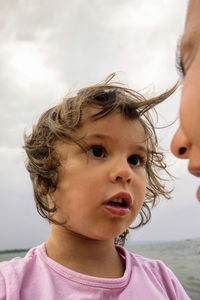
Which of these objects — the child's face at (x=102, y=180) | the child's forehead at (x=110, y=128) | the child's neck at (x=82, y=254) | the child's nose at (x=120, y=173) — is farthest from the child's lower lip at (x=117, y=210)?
the child's forehead at (x=110, y=128)

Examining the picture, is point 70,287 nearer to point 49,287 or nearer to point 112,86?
point 49,287

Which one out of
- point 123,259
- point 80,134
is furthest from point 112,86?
point 123,259

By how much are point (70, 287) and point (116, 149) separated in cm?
73

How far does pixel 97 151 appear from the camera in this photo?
170 cm

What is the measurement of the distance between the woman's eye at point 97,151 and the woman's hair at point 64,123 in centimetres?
7

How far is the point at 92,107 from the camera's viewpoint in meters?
1.84

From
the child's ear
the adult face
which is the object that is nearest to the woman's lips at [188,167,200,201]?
the adult face

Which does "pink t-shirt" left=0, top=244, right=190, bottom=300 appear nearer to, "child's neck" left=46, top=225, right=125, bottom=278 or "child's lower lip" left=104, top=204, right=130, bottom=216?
"child's neck" left=46, top=225, right=125, bottom=278

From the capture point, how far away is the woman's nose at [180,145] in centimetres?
91

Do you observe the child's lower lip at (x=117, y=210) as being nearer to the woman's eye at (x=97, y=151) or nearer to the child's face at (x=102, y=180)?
the child's face at (x=102, y=180)

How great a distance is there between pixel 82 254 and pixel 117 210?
33 cm

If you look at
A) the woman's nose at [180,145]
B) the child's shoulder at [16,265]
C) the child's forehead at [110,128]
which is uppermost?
the child's forehead at [110,128]

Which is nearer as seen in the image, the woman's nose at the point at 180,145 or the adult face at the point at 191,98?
the adult face at the point at 191,98

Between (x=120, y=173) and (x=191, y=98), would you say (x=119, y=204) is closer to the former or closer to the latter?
(x=120, y=173)
